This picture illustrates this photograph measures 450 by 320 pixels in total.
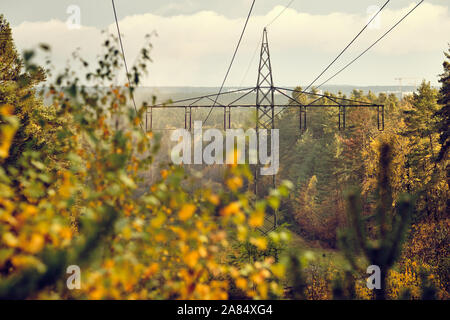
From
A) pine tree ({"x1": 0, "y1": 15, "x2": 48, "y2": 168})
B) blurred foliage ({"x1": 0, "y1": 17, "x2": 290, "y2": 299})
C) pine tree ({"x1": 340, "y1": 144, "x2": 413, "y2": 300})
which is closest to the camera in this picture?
blurred foliage ({"x1": 0, "y1": 17, "x2": 290, "y2": 299})

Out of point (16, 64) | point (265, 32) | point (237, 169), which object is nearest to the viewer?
point (237, 169)

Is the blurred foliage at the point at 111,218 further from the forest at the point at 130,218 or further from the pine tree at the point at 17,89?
the pine tree at the point at 17,89

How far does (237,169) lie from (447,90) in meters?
22.2

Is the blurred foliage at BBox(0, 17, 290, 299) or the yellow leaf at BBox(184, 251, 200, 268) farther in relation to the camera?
the yellow leaf at BBox(184, 251, 200, 268)

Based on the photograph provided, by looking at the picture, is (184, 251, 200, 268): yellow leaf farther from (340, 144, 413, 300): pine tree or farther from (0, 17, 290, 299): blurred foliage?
(340, 144, 413, 300): pine tree

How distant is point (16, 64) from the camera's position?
19.6m

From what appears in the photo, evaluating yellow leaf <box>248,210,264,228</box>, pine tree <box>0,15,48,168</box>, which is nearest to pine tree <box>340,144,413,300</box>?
yellow leaf <box>248,210,264,228</box>

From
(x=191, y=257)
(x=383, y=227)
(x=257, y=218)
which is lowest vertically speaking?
(x=191, y=257)

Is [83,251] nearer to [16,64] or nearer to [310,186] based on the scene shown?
[16,64]

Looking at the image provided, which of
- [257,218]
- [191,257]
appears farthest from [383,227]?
[191,257]

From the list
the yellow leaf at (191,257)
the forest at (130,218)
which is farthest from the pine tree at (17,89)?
the yellow leaf at (191,257)

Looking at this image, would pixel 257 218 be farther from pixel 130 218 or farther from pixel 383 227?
pixel 383 227
